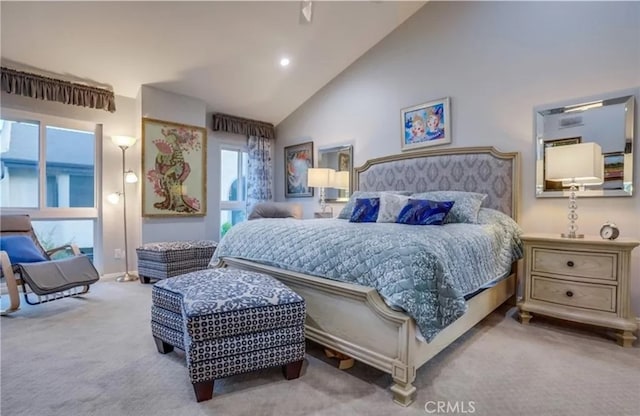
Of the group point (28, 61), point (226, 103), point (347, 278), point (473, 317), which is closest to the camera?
point (347, 278)

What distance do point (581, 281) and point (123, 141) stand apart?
4.79m

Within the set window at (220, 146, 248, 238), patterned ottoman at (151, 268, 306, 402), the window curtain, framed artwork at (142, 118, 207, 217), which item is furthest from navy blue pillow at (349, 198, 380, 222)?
window at (220, 146, 248, 238)

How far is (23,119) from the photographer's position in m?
3.71

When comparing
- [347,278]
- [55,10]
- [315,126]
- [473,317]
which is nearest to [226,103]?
[315,126]

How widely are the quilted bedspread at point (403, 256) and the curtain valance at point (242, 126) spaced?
2.82 meters

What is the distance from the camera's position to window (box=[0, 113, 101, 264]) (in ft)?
12.0

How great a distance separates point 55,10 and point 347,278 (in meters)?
3.56

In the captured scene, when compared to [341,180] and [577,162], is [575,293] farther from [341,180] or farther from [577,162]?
[341,180]

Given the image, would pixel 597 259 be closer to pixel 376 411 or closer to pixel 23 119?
pixel 376 411

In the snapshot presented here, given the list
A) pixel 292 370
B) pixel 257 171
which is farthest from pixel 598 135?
pixel 257 171

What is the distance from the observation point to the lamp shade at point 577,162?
94.4 inches

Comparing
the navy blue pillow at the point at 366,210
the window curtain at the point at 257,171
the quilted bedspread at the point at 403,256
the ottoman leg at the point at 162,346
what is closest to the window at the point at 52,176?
the window curtain at the point at 257,171

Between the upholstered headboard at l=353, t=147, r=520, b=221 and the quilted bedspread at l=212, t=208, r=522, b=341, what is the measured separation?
54 cm

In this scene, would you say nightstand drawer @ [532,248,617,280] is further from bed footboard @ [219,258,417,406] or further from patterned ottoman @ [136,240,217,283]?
patterned ottoman @ [136,240,217,283]
